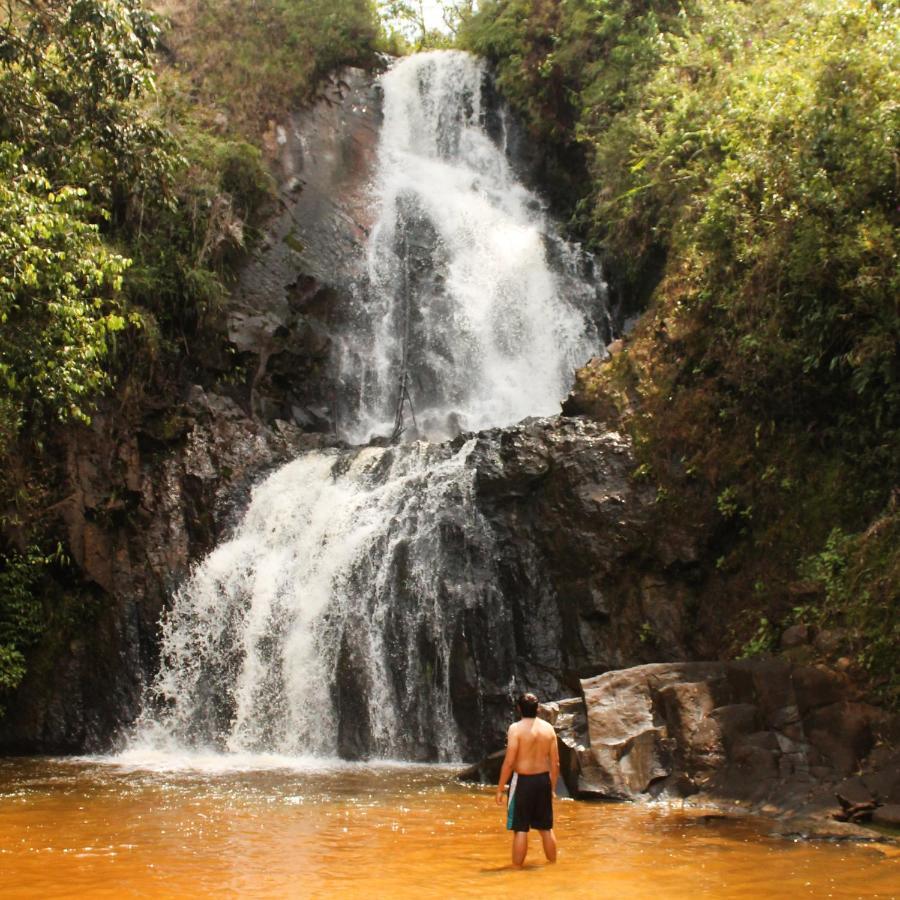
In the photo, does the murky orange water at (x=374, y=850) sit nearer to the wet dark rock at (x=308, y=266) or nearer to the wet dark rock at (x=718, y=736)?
the wet dark rock at (x=718, y=736)

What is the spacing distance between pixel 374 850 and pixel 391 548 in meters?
7.45

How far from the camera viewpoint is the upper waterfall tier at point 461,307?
21141 millimetres

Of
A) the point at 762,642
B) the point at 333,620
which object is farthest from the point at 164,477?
the point at 762,642

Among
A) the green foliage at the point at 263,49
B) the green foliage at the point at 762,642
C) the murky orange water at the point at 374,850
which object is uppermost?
the green foliage at the point at 263,49

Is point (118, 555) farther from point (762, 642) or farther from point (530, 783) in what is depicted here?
point (530, 783)

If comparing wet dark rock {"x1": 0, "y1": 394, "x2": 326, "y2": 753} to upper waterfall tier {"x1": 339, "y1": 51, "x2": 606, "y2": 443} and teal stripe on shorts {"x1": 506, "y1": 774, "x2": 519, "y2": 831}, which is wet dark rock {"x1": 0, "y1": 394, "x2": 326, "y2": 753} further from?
teal stripe on shorts {"x1": 506, "y1": 774, "x2": 519, "y2": 831}

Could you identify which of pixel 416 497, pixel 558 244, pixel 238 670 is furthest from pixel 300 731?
pixel 558 244

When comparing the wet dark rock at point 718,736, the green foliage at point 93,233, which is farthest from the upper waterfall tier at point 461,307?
the wet dark rock at point 718,736

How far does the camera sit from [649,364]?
15555 mm

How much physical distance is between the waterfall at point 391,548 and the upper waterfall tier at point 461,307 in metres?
0.05

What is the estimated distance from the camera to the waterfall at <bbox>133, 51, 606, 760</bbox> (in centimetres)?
1432

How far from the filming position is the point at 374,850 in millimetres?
8039

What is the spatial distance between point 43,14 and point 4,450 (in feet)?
20.9

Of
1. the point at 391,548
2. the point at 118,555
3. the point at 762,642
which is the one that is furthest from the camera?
the point at 118,555
